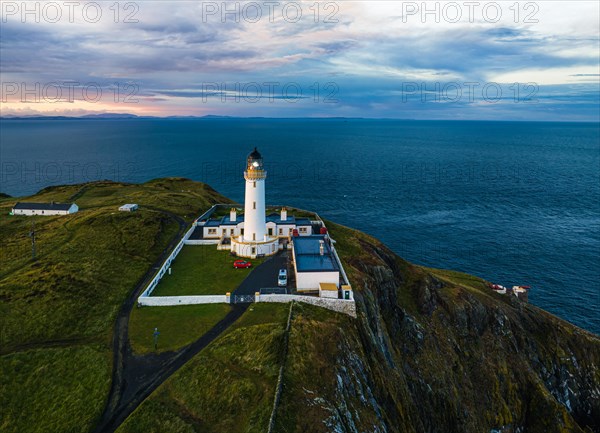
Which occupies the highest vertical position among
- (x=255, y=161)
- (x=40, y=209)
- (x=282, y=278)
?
(x=255, y=161)

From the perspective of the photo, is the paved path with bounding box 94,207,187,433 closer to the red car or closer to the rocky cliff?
the red car

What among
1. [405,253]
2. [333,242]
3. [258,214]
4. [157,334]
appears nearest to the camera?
[157,334]

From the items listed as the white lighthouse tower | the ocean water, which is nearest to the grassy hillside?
the white lighthouse tower

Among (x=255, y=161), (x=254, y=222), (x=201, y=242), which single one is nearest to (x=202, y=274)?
(x=254, y=222)

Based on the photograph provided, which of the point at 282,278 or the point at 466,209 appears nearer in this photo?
the point at 282,278

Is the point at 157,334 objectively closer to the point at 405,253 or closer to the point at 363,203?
the point at 405,253

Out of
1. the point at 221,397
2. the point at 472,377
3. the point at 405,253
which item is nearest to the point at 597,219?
the point at 405,253

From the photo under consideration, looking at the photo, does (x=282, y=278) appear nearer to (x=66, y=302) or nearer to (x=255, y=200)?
(x=255, y=200)
